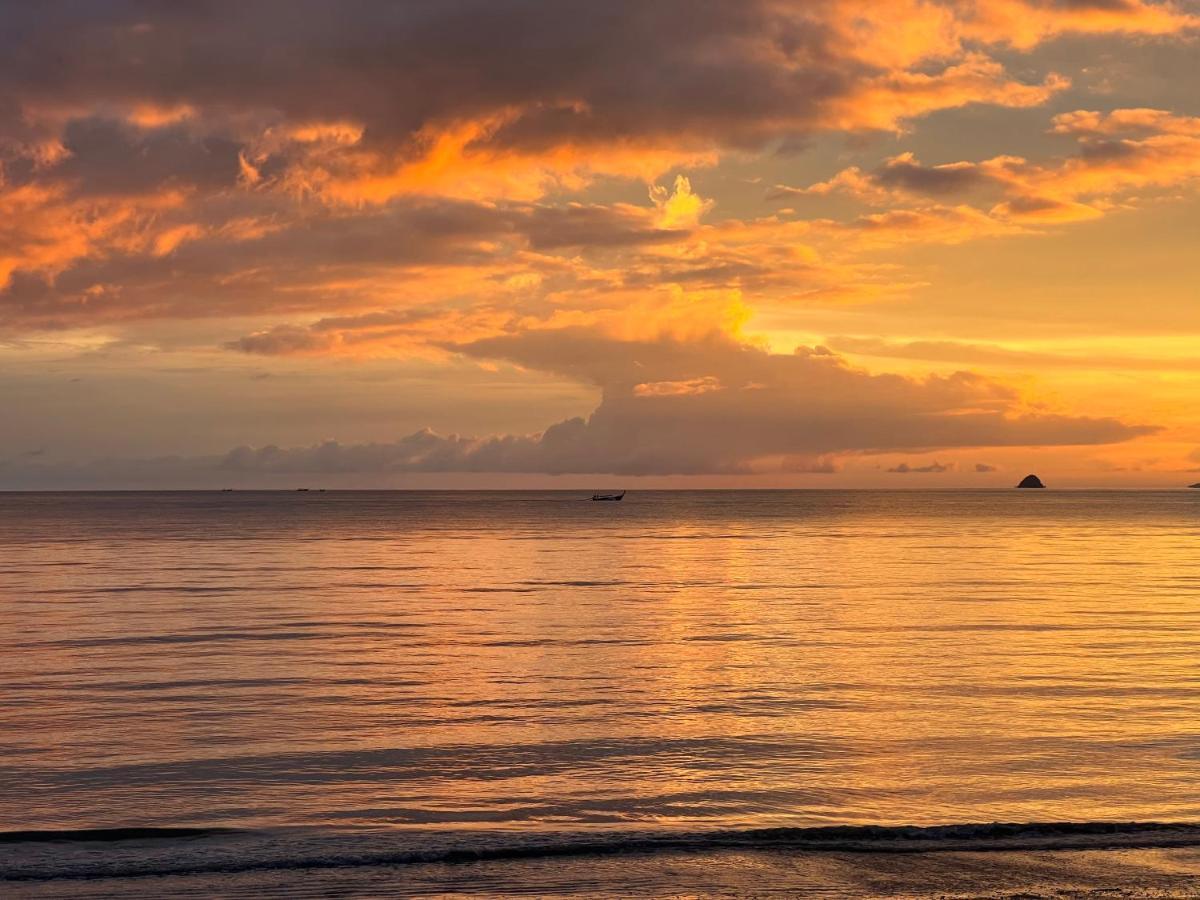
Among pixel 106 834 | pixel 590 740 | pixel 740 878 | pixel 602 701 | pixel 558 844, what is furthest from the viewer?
pixel 602 701

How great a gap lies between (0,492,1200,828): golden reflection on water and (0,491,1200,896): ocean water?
13 centimetres

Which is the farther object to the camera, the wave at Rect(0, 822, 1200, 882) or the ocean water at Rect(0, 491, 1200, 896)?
the ocean water at Rect(0, 491, 1200, 896)

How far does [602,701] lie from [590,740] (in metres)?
4.82

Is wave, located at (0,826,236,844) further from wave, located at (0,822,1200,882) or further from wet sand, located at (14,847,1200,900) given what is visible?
wet sand, located at (14,847,1200,900)

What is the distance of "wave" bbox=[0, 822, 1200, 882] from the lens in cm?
1602

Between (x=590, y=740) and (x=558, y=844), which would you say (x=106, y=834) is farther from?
(x=590, y=740)

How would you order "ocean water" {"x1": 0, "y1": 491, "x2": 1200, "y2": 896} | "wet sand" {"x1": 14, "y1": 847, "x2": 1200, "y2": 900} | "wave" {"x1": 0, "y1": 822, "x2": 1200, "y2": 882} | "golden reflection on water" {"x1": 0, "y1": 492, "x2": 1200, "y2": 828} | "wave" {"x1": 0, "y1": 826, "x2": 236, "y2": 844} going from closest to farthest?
"wet sand" {"x1": 14, "y1": 847, "x2": 1200, "y2": 900} → "wave" {"x1": 0, "y1": 822, "x2": 1200, "y2": 882} → "ocean water" {"x1": 0, "y1": 491, "x2": 1200, "y2": 896} → "wave" {"x1": 0, "y1": 826, "x2": 236, "y2": 844} → "golden reflection on water" {"x1": 0, "y1": 492, "x2": 1200, "y2": 828}

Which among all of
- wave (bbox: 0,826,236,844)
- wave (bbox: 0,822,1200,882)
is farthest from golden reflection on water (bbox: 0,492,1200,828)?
wave (bbox: 0,822,1200,882)

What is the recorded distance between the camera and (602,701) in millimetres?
29938

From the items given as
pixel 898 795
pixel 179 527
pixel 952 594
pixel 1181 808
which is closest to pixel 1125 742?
pixel 1181 808

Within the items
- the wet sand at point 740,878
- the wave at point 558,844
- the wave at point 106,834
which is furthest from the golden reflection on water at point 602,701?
the wet sand at point 740,878

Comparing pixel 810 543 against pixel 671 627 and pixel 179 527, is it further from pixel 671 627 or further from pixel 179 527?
pixel 179 527

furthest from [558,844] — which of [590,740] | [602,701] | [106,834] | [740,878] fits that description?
[602,701]

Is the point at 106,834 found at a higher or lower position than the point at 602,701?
higher
